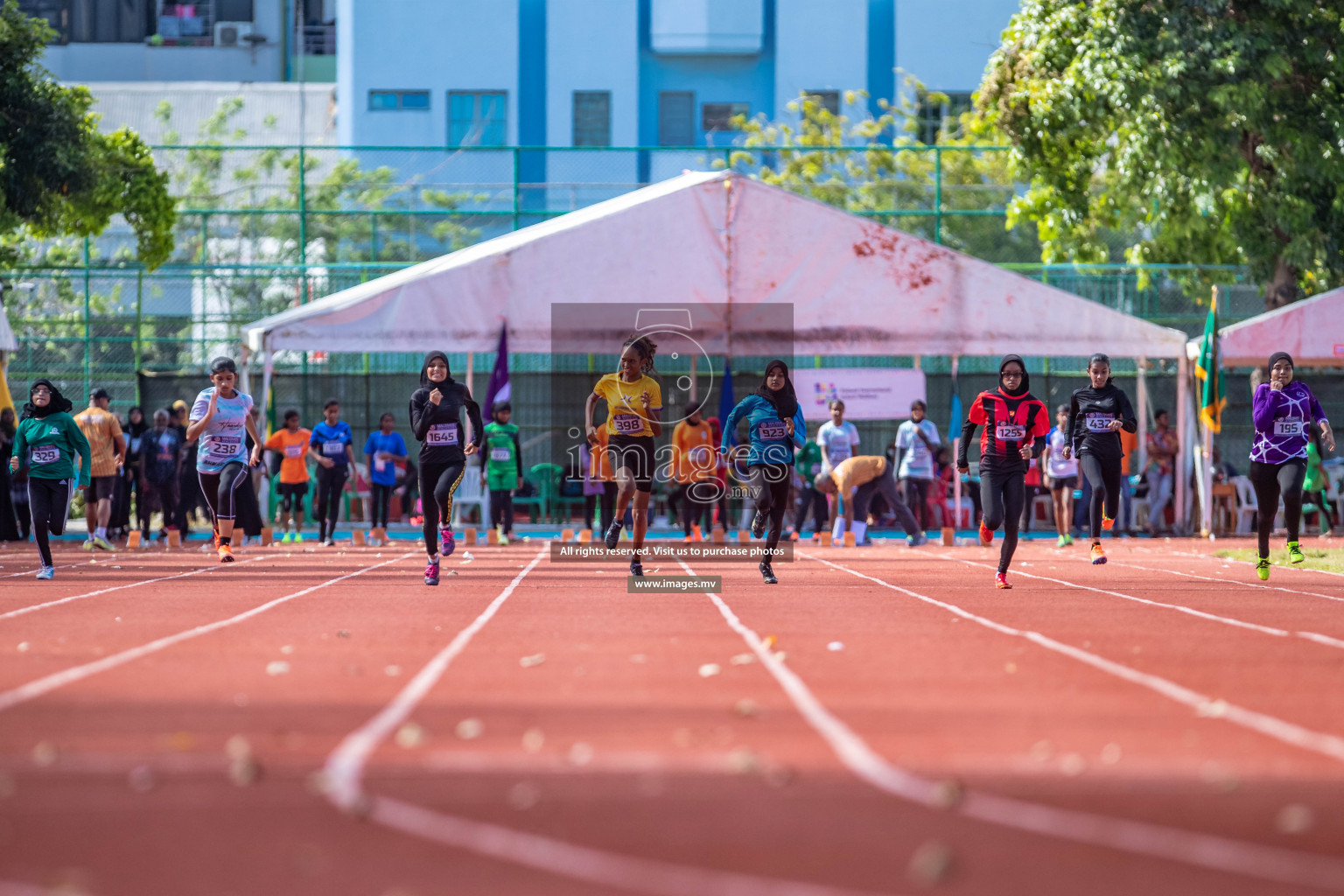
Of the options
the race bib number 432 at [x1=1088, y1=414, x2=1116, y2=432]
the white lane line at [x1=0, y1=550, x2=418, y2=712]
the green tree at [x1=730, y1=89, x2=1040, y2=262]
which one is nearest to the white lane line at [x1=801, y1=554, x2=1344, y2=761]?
the white lane line at [x1=0, y1=550, x2=418, y2=712]

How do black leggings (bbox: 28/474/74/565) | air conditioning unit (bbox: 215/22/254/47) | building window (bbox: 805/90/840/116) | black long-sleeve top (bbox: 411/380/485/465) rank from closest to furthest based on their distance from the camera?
black long-sleeve top (bbox: 411/380/485/465), black leggings (bbox: 28/474/74/565), building window (bbox: 805/90/840/116), air conditioning unit (bbox: 215/22/254/47)

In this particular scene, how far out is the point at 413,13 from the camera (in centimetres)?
4303

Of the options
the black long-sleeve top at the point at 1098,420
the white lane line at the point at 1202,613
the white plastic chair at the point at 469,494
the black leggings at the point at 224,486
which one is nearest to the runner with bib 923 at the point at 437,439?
the black leggings at the point at 224,486

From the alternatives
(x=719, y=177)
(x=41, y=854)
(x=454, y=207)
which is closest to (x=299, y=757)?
(x=41, y=854)

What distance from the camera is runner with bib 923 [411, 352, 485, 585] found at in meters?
13.4

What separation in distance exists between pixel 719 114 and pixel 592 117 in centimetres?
345

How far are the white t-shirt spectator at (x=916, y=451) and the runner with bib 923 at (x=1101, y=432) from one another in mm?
6120

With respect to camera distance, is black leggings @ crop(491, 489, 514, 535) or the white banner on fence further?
the white banner on fence

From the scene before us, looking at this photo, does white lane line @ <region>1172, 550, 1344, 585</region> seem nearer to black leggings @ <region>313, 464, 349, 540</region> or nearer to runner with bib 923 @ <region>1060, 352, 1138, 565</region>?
runner with bib 923 @ <region>1060, 352, 1138, 565</region>

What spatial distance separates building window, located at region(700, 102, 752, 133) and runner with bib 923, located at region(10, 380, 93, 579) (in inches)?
1217

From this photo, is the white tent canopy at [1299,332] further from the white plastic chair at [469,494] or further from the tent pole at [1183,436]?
the white plastic chair at [469,494]

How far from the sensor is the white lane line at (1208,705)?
6.04 metres

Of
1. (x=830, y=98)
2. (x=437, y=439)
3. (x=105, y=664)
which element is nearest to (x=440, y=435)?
(x=437, y=439)

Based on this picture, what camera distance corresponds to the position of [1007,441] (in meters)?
13.3
